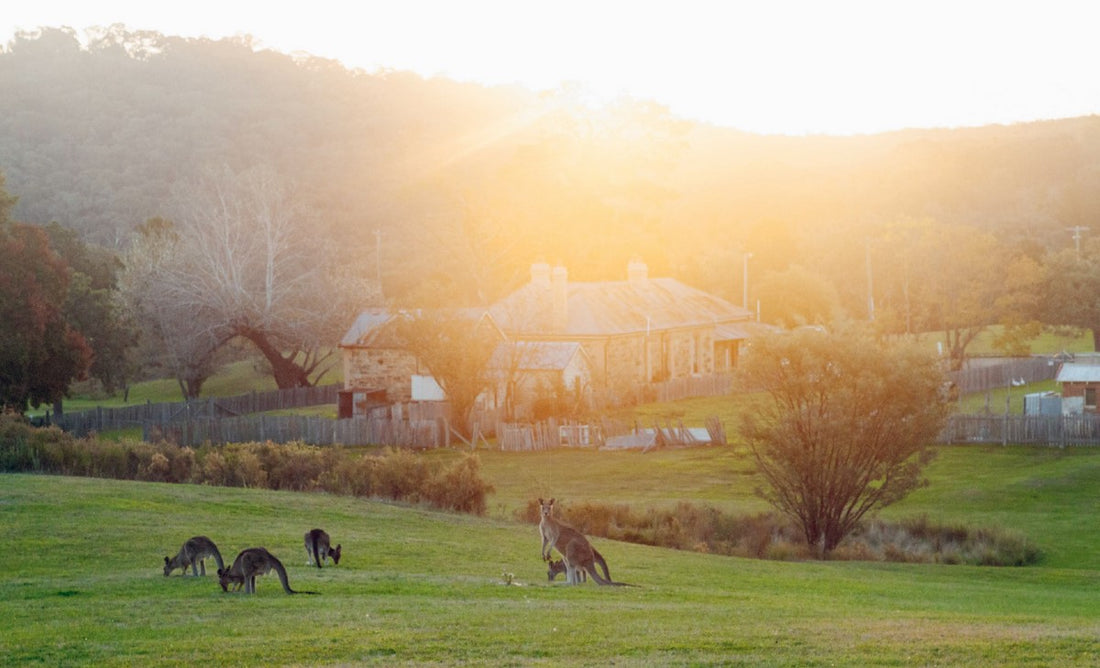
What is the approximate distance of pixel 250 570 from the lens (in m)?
12.9

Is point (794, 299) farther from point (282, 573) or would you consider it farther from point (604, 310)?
point (282, 573)

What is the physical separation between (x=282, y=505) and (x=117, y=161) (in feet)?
271

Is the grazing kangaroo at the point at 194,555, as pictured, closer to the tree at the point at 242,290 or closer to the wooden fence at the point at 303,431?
the wooden fence at the point at 303,431

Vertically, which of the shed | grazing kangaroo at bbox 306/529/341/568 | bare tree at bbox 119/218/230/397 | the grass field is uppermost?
bare tree at bbox 119/218/230/397

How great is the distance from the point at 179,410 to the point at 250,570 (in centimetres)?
3923

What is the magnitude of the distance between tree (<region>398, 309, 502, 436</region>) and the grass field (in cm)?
2114

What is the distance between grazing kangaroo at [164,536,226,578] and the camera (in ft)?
46.2

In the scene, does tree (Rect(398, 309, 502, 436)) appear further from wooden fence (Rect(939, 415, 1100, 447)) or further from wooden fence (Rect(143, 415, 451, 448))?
wooden fence (Rect(939, 415, 1100, 447))

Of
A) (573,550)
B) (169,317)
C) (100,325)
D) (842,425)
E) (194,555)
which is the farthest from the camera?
(169,317)

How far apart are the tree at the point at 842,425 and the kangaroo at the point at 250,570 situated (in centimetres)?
1646

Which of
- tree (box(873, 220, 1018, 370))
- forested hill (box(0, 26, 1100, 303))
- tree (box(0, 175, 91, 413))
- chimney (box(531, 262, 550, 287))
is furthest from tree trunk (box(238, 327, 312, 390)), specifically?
tree (box(873, 220, 1018, 370))

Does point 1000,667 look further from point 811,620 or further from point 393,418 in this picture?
point 393,418

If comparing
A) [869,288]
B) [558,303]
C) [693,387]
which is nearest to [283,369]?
[558,303]

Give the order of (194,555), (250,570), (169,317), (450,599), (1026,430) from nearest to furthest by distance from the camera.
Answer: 1. (250,570)
2. (450,599)
3. (194,555)
4. (1026,430)
5. (169,317)
